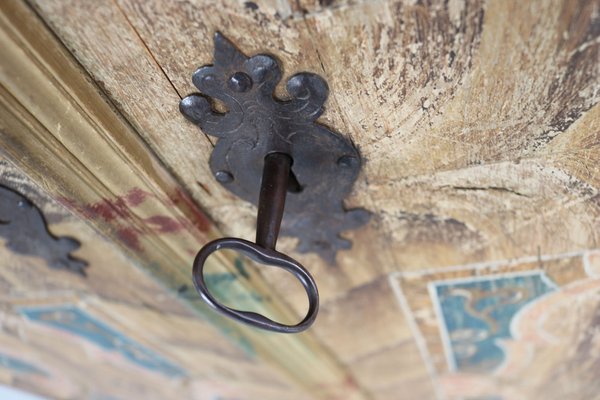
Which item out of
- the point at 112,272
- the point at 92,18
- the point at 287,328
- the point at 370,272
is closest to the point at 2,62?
the point at 92,18

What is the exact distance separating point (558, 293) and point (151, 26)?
833mm

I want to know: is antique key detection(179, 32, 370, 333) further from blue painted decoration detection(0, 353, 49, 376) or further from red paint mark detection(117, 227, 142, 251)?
blue painted decoration detection(0, 353, 49, 376)

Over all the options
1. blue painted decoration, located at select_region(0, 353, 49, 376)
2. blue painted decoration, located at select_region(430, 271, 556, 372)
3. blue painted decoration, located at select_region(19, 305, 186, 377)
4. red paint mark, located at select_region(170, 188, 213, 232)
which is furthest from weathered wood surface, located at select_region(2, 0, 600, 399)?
blue painted decoration, located at select_region(0, 353, 49, 376)

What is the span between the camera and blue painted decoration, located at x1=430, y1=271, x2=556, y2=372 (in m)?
0.91

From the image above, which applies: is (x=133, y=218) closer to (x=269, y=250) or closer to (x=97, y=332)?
(x=269, y=250)

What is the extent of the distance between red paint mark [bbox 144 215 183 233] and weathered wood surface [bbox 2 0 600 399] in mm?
48

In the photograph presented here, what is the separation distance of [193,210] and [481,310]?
0.64m

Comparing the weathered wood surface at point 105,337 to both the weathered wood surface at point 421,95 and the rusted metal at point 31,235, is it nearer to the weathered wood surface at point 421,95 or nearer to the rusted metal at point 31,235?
the rusted metal at point 31,235

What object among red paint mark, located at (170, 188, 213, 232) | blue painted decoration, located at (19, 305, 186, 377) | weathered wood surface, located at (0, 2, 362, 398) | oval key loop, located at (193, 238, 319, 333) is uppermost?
blue painted decoration, located at (19, 305, 186, 377)

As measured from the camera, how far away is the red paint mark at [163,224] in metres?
0.74

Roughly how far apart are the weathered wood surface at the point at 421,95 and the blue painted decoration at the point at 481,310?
0.14 m

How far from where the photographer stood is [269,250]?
1.88ft

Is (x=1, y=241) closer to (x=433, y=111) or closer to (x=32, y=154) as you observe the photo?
(x=32, y=154)

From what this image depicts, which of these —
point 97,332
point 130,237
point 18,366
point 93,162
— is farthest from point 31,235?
point 18,366
